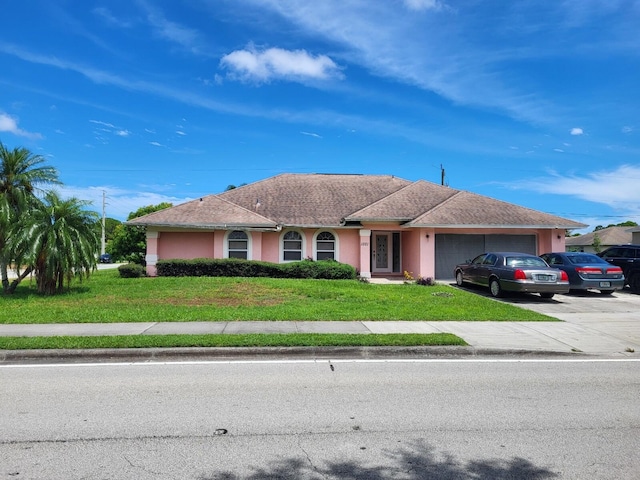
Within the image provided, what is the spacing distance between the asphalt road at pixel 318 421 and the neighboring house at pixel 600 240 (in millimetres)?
52117

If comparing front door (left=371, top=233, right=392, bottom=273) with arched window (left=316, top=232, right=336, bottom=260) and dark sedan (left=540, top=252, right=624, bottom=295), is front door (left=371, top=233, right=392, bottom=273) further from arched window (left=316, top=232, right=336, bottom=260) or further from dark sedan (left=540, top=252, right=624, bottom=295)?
dark sedan (left=540, top=252, right=624, bottom=295)

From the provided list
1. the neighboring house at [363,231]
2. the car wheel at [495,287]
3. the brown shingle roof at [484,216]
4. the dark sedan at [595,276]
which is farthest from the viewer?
the neighboring house at [363,231]

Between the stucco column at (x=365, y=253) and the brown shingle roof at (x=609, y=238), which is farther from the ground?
the brown shingle roof at (x=609, y=238)

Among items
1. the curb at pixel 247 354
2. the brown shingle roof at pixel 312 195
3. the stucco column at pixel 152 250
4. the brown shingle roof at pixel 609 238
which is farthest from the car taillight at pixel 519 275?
the brown shingle roof at pixel 609 238

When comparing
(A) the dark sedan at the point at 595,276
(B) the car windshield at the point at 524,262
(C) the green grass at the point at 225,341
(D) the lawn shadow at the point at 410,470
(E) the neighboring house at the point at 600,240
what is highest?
(E) the neighboring house at the point at 600,240

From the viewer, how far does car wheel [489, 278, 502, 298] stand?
1515 cm

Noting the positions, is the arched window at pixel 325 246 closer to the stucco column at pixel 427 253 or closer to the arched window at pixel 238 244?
the arched window at pixel 238 244

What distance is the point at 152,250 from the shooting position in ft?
67.2

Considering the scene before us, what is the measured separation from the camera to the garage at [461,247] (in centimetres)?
2131

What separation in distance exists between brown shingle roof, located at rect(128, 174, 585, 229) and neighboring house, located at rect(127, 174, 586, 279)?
49mm

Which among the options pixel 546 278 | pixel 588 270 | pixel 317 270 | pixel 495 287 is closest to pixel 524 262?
pixel 546 278

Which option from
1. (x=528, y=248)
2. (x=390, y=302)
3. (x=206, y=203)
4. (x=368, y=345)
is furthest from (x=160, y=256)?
(x=528, y=248)

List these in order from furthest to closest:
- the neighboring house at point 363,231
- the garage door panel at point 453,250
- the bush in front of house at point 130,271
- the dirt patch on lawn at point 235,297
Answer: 1. the garage door panel at point 453,250
2. the neighboring house at point 363,231
3. the bush in front of house at point 130,271
4. the dirt patch on lawn at point 235,297

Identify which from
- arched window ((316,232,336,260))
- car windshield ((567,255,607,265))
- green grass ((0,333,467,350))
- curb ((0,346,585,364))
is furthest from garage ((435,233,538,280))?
curb ((0,346,585,364))
